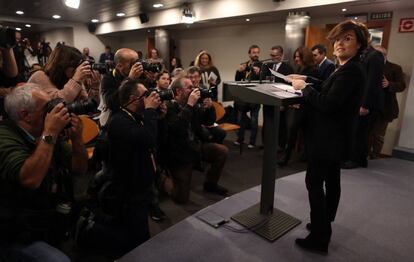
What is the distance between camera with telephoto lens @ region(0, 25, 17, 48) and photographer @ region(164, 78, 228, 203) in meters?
1.16

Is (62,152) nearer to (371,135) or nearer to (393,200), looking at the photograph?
(393,200)

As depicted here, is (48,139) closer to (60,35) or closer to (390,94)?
(390,94)

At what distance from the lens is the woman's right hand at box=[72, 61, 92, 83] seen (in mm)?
1806

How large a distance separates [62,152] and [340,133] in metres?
1.45

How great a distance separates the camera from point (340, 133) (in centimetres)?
150

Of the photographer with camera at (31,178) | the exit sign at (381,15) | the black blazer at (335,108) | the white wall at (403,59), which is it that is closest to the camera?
the photographer with camera at (31,178)

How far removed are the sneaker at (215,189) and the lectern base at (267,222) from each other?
0.67 m

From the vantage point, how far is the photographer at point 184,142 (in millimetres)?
2373

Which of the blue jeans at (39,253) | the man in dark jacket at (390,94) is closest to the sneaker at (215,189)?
the blue jeans at (39,253)

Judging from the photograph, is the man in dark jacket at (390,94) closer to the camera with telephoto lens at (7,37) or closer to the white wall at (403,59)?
the white wall at (403,59)

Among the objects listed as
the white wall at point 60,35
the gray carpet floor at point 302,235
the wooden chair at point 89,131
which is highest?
the white wall at point 60,35

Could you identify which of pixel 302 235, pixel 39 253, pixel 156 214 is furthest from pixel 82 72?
pixel 302 235

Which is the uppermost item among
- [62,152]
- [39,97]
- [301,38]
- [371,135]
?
[301,38]

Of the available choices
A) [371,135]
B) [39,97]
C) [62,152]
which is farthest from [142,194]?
[371,135]
